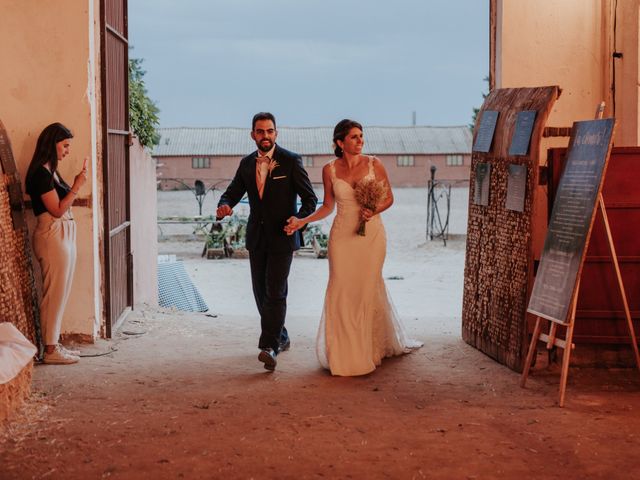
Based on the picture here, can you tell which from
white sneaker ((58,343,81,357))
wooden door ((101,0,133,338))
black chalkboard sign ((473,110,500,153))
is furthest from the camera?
wooden door ((101,0,133,338))

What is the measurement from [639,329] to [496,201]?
4.62 feet

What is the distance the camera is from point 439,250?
20750 millimetres

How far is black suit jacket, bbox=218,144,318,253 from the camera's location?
6457mm

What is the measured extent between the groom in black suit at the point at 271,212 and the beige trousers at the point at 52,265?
49.4 inches

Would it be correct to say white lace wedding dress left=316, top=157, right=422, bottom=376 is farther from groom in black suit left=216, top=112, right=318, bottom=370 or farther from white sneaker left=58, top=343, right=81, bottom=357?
white sneaker left=58, top=343, right=81, bottom=357

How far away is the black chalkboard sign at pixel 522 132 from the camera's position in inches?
246

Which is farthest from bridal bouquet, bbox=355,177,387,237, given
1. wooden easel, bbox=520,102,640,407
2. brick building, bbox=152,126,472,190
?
brick building, bbox=152,126,472,190

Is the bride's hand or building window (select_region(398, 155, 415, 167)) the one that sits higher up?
building window (select_region(398, 155, 415, 167))

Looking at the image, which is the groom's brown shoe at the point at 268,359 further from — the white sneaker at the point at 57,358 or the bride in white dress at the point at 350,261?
the white sneaker at the point at 57,358

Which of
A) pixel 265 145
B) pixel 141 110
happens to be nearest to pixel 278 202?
pixel 265 145

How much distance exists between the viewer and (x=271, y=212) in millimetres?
6480

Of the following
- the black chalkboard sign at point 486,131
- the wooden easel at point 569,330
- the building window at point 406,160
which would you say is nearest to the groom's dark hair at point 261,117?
the black chalkboard sign at point 486,131

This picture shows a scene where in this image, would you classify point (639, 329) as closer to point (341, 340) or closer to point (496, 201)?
point (496, 201)

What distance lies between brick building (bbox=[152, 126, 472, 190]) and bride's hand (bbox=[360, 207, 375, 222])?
3222 centimetres
